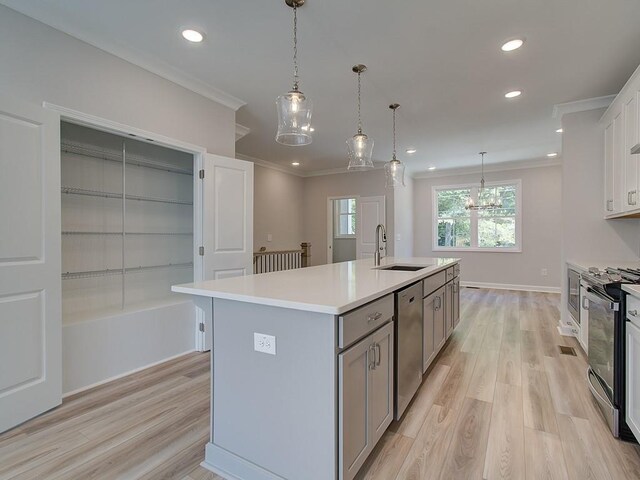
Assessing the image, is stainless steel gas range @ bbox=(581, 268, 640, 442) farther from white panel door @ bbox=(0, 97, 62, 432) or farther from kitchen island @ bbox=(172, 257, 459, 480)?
white panel door @ bbox=(0, 97, 62, 432)

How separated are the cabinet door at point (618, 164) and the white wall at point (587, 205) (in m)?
0.50

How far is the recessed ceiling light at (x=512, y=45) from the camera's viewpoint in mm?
2540

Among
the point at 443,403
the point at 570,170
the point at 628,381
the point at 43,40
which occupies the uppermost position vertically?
the point at 43,40

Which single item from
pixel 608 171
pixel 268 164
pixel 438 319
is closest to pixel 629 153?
pixel 608 171

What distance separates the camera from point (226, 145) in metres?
3.65

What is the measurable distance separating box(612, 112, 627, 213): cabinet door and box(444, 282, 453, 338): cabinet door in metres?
1.67

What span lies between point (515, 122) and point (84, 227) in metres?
5.23

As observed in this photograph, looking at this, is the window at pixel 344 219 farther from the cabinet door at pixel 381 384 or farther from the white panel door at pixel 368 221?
the cabinet door at pixel 381 384

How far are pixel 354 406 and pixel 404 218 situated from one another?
6276 millimetres

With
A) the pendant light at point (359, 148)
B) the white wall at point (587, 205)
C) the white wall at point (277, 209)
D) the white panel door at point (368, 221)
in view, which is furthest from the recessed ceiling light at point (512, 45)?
the white wall at point (277, 209)

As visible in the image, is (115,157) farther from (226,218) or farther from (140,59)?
(226,218)

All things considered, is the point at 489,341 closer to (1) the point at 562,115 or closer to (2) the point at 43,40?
(1) the point at 562,115

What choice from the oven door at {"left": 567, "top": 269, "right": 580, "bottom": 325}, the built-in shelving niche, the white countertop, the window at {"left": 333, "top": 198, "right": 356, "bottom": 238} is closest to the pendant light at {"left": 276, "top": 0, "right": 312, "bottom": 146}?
the white countertop

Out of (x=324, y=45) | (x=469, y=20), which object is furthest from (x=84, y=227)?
(x=469, y=20)
